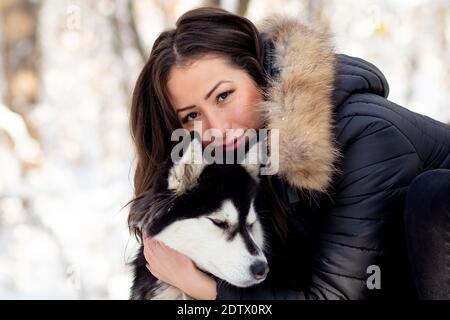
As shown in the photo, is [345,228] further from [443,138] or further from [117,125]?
[117,125]

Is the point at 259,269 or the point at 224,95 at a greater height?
the point at 224,95

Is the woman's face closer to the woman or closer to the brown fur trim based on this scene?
the woman

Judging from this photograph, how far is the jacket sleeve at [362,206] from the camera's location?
173 centimetres

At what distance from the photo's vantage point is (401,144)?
69.2 inches

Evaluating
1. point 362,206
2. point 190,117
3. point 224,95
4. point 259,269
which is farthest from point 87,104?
point 362,206

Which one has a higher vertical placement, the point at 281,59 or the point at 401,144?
the point at 281,59

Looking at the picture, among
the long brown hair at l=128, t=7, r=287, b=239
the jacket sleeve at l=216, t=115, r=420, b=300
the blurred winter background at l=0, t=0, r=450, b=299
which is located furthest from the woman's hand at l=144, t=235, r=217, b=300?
the blurred winter background at l=0, t=0, r=450, b=299

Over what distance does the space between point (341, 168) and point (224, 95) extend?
44cm

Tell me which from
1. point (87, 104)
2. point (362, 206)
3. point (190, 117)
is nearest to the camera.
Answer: point (362, 206)

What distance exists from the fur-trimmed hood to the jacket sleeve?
0.06m

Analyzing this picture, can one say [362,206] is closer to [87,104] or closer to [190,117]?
[190,117]

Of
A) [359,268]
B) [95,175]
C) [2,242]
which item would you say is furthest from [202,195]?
[95,175]

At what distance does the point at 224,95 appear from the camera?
1.98 metres
